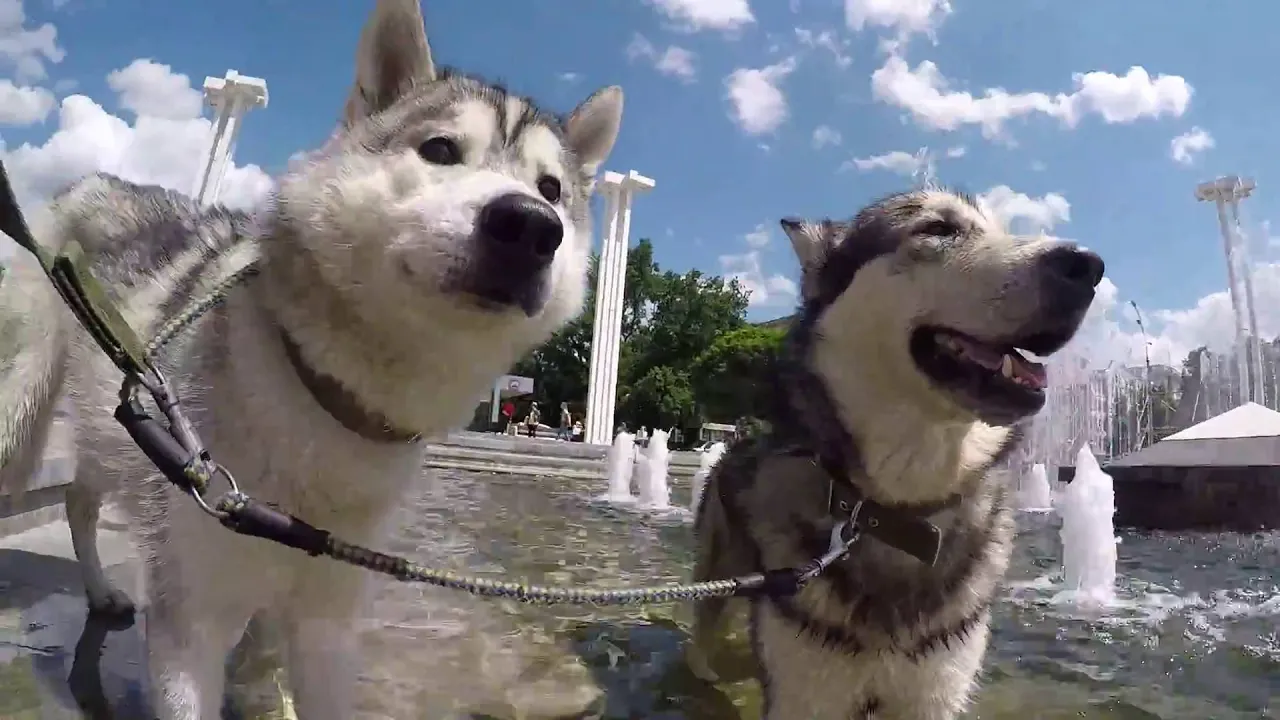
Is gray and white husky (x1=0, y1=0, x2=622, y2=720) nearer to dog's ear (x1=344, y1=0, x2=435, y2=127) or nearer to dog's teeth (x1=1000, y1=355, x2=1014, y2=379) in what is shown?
dog's ear (x1=344, y1=0, x2=435, y2=127)

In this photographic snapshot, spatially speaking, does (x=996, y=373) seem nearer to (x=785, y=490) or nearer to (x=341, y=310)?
(x=785, y=490)

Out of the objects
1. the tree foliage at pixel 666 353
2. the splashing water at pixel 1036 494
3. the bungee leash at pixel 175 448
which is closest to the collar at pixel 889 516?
the bungee leash at pixel 175 448

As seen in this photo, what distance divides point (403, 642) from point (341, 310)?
6.92 ft

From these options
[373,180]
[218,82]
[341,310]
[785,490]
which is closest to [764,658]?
[785,490]

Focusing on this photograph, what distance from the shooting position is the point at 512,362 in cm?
220

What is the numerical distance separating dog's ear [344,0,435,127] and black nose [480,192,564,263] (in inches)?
29.7

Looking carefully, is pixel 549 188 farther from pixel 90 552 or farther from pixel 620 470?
pixel 620 470

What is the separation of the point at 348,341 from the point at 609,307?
36.5 m

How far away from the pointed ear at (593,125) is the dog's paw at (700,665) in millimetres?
2256

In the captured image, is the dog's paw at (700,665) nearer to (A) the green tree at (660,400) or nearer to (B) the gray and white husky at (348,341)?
(B) the gray and white husky at (348,341)

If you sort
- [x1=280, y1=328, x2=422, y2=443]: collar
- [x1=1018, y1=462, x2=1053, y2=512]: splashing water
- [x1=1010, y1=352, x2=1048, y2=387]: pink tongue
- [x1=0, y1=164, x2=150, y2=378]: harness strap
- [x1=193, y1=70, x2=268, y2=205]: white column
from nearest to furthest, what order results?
[x1=0, y1=164, x2=150, y2=378]: harness strap < [x1=280, y1=328, x2=422, y2=443]: collar < [x1=1010, y1=352, x2=1048, y2=387]: pink tongue < [x1=1018, y1=462, x2=1053, y2=512]: splashing water < [x1=193, y1=70, x2=268, y2=205]: white column

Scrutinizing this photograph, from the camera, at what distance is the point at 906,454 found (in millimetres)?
2523

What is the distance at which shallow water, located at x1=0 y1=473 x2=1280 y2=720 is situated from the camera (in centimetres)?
283

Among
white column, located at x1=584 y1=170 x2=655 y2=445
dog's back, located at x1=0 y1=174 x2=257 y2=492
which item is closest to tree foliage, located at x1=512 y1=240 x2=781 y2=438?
white column, located at x1=584 y1=170 x2=655 y2=445
